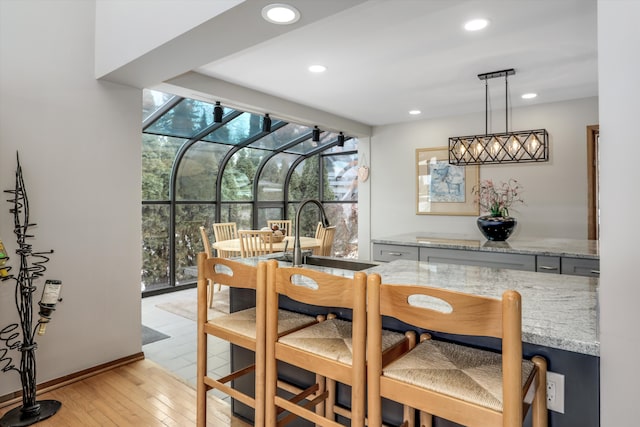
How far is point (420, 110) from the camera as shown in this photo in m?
4.73

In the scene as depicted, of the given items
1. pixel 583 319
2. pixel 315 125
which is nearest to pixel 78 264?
pixel 583 319

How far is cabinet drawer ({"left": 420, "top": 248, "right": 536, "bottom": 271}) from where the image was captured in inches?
121

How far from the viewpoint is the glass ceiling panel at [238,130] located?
5.06m

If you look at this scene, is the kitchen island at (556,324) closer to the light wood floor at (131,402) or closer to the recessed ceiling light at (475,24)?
the light wood floor at (131,402)

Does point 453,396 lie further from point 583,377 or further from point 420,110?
point 420,110

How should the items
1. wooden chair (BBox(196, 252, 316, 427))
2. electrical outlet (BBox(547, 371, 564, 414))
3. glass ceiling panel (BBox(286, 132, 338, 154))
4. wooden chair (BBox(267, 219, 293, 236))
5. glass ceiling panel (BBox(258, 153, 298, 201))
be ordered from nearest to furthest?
electrical outlet (BBox(547, 371, 564, 414))
wooden chair (BBox(196, 252, 316, 427))
wooden chair (BBox(267, 219, 293, 236))
glass ceiling panel (BBox(286, 132, 338, 154))
glass ceiling panel (BBox(258, 153, 298, 201))

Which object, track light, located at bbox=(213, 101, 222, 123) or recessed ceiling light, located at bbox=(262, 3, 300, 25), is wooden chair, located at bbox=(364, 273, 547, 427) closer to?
recessed ceiling light, located at bbox=(262, 3, 300, 25)

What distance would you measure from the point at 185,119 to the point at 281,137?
1.75m

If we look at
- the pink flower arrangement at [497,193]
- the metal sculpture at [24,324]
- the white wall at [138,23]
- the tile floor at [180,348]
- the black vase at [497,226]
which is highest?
the white wall at [138,23]

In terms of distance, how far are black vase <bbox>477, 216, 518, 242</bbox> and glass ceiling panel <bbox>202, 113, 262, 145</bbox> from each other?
304cm

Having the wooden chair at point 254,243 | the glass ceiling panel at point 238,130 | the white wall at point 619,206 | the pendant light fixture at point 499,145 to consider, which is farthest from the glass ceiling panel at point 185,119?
the white wall at point 619,206

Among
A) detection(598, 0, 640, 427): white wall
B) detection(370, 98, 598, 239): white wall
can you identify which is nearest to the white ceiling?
detection(370, 98, 598, 239): white wall

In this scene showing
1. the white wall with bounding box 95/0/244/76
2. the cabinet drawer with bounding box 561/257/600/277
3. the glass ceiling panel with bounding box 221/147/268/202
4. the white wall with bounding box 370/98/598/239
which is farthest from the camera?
the glass ceiling panel with bounding box 221/147/268/202

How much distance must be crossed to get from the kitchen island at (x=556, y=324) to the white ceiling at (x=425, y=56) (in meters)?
1.41
